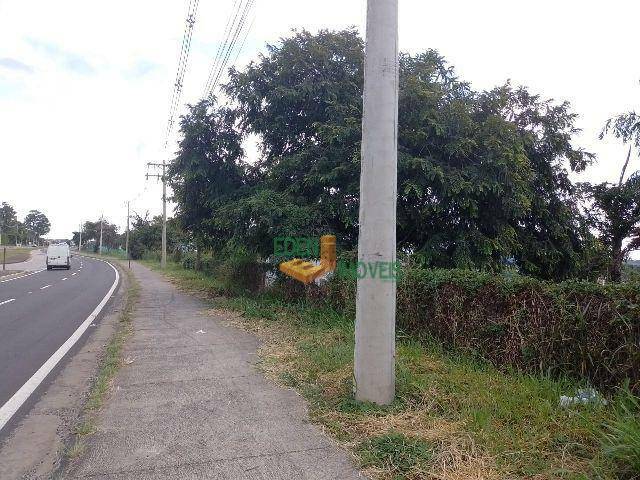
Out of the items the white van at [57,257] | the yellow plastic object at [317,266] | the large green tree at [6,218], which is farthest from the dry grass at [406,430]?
the large green tree at [6,218]

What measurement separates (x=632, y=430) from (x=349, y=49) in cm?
1155

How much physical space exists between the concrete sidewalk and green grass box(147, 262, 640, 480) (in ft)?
0.96

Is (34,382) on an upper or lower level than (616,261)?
lower

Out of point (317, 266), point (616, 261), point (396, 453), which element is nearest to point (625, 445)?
point (396, 453)

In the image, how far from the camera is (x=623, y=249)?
56.4 ft

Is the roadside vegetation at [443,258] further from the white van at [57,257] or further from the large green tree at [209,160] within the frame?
the white van at [57,257]

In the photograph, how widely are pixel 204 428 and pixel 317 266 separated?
711 centimetres

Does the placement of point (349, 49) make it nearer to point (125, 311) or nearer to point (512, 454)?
point (125, 311)

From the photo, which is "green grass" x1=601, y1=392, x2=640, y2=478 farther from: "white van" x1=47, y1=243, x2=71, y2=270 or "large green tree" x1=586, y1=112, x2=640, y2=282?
"white van" x1=47, y1=243, x2=71, y2=270

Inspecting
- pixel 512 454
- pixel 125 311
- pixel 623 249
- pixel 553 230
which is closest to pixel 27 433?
pixel 512 454

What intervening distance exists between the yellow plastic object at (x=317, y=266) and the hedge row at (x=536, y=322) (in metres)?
3.62

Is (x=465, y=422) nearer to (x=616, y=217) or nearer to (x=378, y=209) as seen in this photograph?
(x=378, y=209)

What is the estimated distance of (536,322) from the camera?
16.9 ft

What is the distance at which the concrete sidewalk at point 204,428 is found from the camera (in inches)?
136
